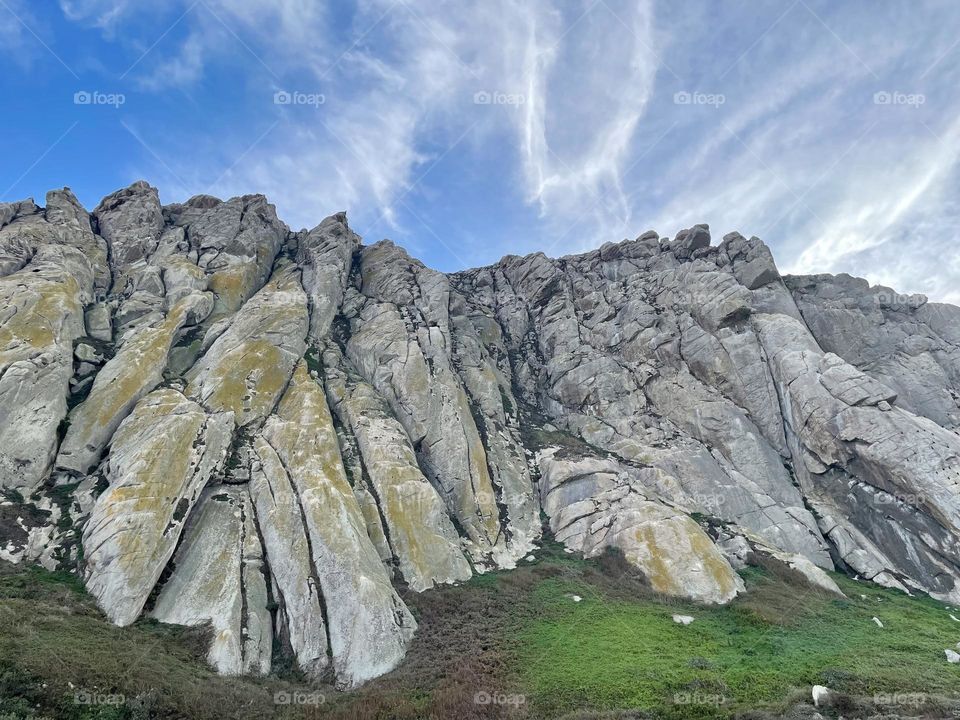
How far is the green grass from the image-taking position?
1830 centimetres

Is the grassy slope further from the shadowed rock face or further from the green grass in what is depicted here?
the shadowed rock face

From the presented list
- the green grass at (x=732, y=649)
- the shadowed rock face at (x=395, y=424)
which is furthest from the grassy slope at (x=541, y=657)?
the shadowed rock face at (x=395, y=424)

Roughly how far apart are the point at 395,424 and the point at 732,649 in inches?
1153

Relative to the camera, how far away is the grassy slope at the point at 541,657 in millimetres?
17391

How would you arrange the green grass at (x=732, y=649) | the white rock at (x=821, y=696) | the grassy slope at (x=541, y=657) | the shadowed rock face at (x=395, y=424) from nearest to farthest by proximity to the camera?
1. the white rock at (x=821, y=696)
2. the grassy slope at (x=541, y=657)
3. the green grass at (x=732, y=649)
4. the shadowed rock face at (x=395, y=424)

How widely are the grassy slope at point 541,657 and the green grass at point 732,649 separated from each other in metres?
0.10

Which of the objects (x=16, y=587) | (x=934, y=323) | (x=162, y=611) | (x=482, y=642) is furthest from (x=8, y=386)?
(x=934, y=323)

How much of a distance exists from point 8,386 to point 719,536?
5440 centimetres

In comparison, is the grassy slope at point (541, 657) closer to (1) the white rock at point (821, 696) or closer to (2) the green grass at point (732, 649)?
(2) the green grass at point (732, 649)

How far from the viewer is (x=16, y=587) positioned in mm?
23422

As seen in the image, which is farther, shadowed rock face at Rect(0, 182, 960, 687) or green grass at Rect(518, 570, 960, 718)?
shadowed rock face at Rect(0, 182, 960, 687)

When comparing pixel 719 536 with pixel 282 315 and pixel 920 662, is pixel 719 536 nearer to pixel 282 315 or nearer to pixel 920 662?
pixel 920 662

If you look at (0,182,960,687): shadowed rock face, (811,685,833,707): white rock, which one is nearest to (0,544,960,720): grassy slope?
(811,685,833,707): white rock

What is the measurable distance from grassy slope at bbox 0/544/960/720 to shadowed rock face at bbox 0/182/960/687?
219cm
